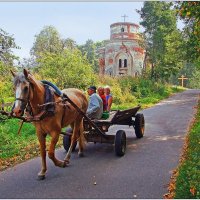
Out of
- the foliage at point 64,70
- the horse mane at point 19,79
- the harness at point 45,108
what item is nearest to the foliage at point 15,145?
the harness at point 45,108

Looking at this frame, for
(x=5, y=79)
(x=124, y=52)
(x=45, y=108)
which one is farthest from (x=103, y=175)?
(x=124, y=52)

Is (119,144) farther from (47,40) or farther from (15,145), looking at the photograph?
(47,40)

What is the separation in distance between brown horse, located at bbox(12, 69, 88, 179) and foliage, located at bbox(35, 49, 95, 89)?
11.3 metres

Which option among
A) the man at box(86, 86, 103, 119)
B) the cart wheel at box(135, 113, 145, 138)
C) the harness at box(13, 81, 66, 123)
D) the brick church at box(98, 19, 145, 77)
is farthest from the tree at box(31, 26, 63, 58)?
the harness at box(13, 81, 66, 123)

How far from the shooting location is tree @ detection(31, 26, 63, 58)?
1896 inches

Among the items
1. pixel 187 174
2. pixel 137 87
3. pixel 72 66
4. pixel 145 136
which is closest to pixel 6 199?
pixel 187 174

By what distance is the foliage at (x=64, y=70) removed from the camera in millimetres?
19406

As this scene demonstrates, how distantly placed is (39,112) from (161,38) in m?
31.5

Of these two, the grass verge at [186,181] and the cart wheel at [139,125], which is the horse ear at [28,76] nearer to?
the grass verge at [186,181]

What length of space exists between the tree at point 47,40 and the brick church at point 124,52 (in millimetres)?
7281

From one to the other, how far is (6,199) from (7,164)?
2.47 metres

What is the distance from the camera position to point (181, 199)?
5191 mm

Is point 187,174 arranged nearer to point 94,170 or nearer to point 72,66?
point 94,170

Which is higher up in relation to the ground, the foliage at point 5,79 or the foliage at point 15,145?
the foliage at point 5,79
